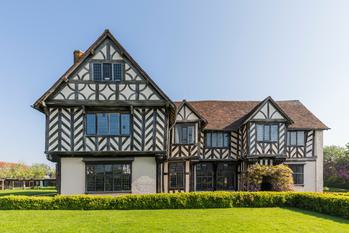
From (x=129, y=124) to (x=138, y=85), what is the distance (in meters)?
2.62

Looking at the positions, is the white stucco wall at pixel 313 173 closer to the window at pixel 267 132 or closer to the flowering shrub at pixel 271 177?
the window at pixel 267 132

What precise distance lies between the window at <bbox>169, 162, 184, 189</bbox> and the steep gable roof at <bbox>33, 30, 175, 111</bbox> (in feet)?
22.2

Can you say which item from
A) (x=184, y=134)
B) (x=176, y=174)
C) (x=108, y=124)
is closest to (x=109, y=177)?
(x=108, y=124)

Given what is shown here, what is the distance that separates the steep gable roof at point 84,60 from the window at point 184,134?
5175 mm

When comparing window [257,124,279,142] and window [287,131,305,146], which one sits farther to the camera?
window [287,131,305,146]

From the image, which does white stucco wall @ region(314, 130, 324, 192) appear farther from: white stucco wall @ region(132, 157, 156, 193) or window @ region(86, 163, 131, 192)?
window @ region(86, 163, 131, 192)

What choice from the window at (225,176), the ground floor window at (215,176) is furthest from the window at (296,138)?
the window at (225,176)

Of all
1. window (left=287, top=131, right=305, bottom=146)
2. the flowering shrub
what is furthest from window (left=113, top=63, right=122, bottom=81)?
window (left=287, top=131, right=305, bottom=146)

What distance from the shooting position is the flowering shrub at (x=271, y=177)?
20609mm

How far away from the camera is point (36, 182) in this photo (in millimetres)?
41312

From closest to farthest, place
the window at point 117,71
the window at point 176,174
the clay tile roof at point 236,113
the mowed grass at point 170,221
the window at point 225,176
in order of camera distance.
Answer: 1. the mowed grass at point 170,221
2. the window at point 117,71
3. the window at point 176,174
4. the window at point 225,176
5. the clay tile roof at point 236,113

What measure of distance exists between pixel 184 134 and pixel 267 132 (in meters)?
7.22

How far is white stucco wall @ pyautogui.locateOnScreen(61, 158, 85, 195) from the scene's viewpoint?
17.5 metres

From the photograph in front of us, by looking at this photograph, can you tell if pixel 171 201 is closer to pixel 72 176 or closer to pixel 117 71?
pixel 72 176
